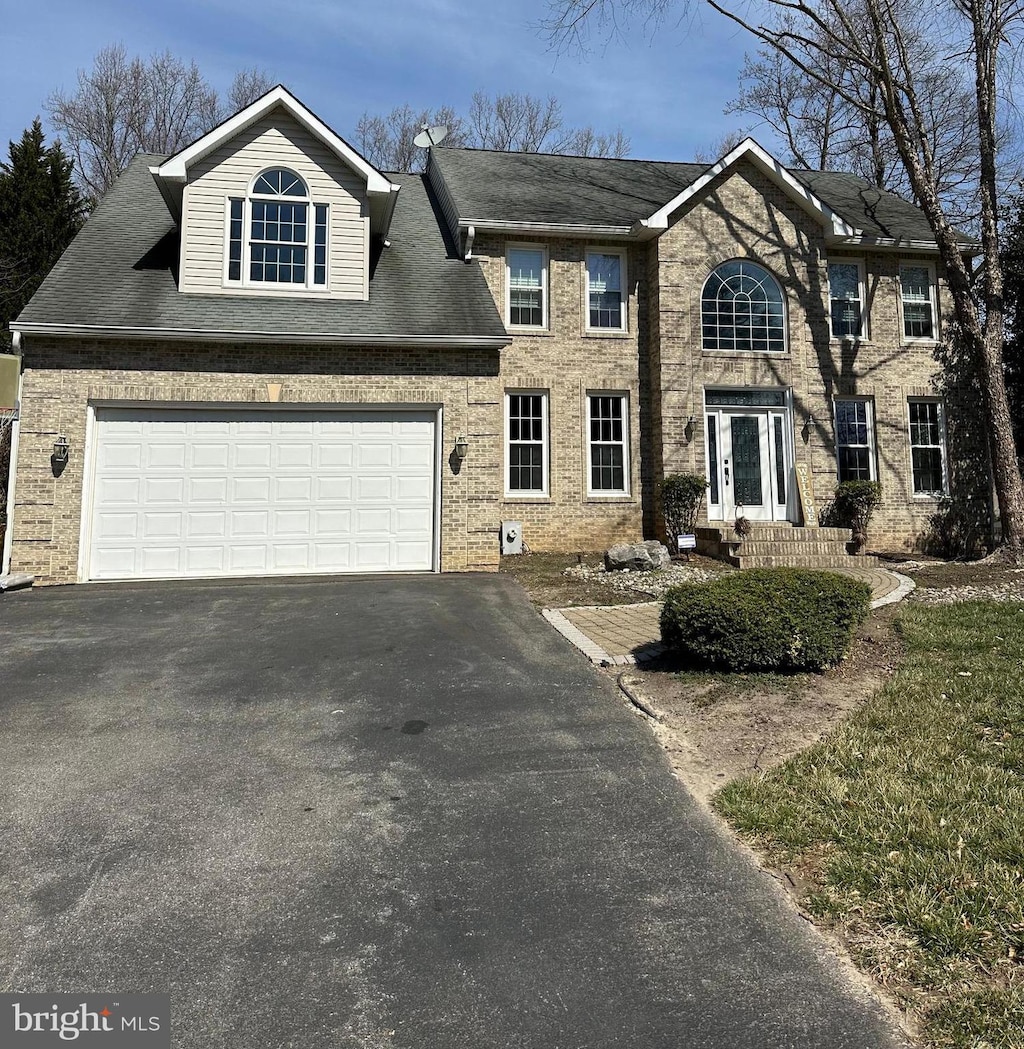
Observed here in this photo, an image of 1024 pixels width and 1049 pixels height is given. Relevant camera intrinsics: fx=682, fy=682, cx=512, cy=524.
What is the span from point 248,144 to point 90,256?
357 centimetres

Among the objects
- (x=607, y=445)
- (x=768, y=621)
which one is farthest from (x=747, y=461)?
(x=768, y=621)

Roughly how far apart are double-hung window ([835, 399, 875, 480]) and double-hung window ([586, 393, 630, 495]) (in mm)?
4877

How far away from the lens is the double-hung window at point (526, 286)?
14.8m

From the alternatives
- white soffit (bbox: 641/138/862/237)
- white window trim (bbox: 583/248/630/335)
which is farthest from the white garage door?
white soffit (bbox: 641/138/862/237)

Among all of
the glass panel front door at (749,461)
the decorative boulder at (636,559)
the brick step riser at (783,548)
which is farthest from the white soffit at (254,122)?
the brick step riser at (783,548)

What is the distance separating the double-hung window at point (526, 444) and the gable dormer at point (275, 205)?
13.2 feet

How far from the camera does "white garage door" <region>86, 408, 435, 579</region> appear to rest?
35.9 feet

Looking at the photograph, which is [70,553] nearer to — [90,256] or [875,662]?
[90,256]

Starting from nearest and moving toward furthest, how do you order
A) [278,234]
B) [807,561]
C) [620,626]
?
[620,626], [807,561], [278,234]

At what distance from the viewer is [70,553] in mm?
10672

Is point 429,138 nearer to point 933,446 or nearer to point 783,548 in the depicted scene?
point 783,548

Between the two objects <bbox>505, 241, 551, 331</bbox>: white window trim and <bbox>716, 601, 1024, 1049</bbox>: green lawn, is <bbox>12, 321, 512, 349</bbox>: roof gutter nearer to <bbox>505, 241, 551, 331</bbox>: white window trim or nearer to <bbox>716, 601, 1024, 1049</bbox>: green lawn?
<bbox>505, 241, 551, 331</bbox>: white window trim

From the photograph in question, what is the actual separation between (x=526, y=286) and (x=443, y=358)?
167 inches

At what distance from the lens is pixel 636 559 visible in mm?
11812
